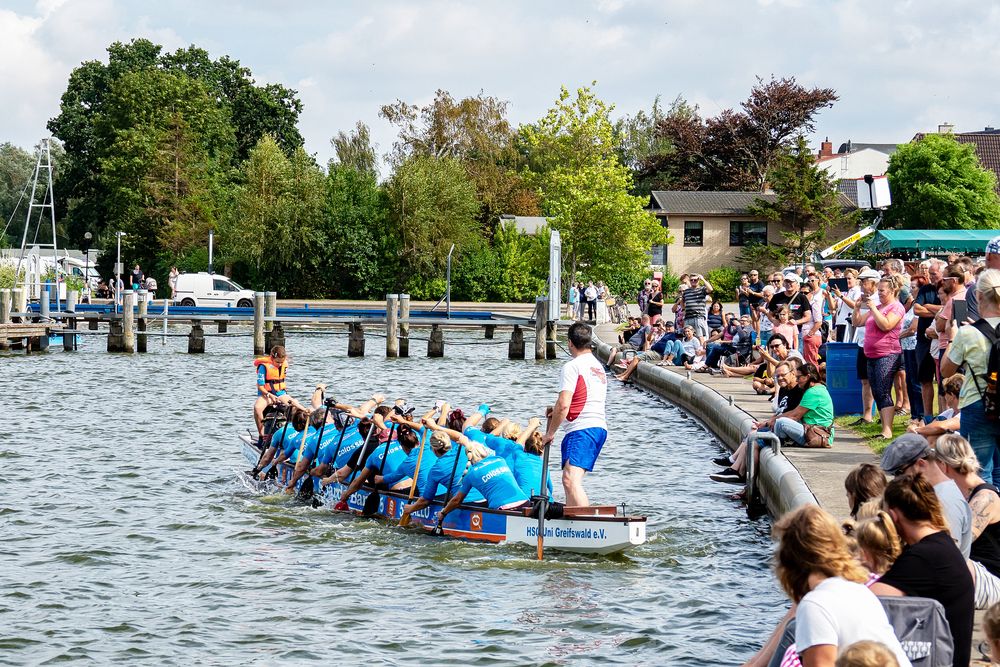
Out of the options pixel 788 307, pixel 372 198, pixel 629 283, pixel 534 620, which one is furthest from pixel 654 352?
pixel 372 198

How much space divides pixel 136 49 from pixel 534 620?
82969mm

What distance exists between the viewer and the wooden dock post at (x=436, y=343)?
1566 inches

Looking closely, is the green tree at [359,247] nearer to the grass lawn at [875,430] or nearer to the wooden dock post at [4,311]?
the wooden dock post at [4,311]

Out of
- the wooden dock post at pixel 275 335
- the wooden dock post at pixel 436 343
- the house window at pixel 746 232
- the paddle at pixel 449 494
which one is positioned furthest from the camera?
the house window at pixel 746 232

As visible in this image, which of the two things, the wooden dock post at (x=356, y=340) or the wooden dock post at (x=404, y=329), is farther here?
the wooden dock post at (x=356, y=340)

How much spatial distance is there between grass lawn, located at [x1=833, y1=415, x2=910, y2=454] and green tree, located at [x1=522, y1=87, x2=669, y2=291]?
38604mm

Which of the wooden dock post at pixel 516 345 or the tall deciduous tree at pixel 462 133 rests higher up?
the tall deciduous tree at pixel 462 133

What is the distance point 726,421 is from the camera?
19.6 meters

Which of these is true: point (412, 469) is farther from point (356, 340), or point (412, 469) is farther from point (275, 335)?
point (275, 335)

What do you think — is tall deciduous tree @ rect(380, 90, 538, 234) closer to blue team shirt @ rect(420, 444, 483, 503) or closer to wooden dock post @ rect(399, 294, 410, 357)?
wooden dock post @ rect(399, 294, 410, 357)

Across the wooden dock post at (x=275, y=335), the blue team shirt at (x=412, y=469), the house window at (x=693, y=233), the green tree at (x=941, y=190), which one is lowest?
the blue team shirt at (x=412, y=469)

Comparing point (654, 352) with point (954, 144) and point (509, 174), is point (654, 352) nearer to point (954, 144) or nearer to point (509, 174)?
point (954, 144)

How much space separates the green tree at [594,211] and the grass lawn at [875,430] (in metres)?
38.6

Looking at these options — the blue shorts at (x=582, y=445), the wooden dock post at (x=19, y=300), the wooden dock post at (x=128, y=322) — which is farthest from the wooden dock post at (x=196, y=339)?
the blue shorts at (x=582, y=445)
